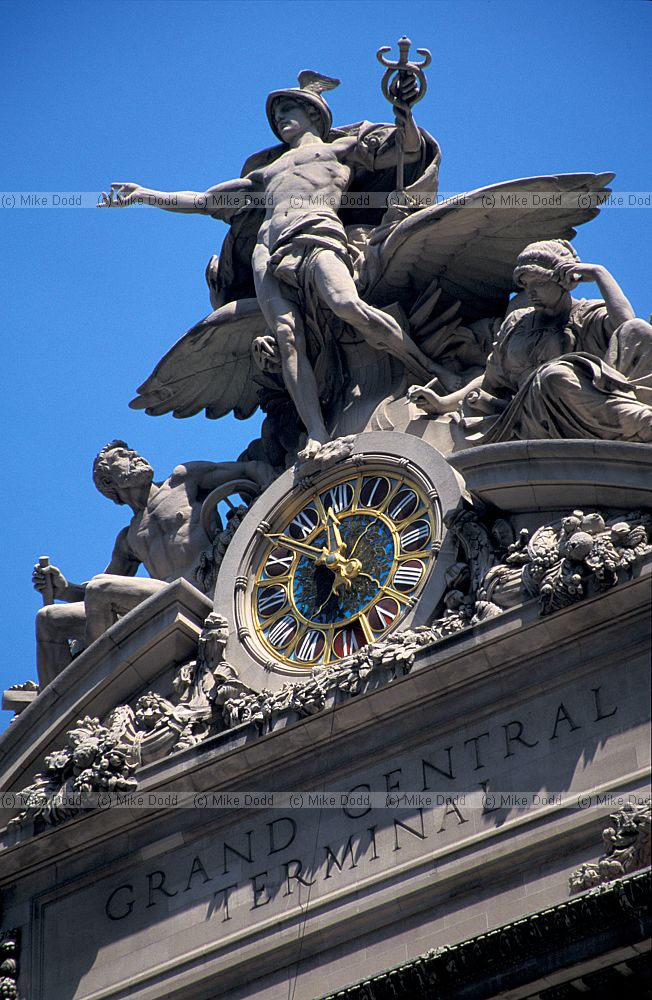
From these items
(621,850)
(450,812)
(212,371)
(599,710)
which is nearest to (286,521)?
(212,371)

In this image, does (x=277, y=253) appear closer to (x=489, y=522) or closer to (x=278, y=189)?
(x=278, y=189)

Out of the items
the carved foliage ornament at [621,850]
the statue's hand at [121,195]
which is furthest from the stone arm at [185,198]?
the carved foliage ornament at [621,850]

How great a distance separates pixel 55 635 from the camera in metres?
31.3

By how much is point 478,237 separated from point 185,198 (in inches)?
173

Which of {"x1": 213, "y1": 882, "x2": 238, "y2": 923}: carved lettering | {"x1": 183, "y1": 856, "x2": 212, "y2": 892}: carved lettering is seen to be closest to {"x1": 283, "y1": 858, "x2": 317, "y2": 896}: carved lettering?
{"x1": 213, "y1": 882, "x2": 238, "y2": 923}: carved lettering

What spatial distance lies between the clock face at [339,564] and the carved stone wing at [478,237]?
2.73m

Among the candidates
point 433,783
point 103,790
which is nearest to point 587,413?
point 433,783

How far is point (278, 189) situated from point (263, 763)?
7815 millimetres

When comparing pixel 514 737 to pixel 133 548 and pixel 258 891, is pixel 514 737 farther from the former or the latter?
pixel 133 548

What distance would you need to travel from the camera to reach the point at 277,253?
31469 mm

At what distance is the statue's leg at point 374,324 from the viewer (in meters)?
30.4

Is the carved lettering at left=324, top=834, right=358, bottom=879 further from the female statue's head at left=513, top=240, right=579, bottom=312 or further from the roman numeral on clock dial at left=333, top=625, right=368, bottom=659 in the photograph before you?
the female statue's head at left=513, top=240, right=579, bottom=312

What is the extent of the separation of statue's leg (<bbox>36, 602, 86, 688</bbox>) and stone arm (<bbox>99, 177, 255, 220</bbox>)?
5056mm

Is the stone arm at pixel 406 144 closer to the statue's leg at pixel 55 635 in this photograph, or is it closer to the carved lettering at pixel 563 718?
the statue's leg at pixel 55 635
